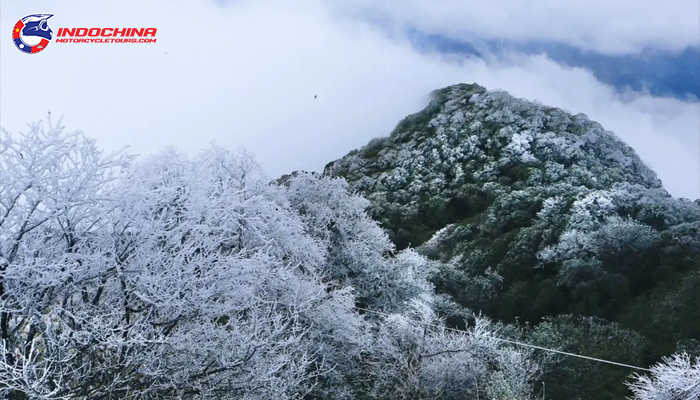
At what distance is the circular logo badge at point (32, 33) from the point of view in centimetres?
1181

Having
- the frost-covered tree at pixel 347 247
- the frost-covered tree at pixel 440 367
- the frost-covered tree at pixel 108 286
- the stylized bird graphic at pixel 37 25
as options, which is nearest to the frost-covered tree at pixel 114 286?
the frost-covered tree at pixel 108 286

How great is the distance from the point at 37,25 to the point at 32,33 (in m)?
0.24

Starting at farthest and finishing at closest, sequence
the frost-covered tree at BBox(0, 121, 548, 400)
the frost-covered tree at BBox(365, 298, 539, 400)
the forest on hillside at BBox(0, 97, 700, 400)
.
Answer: the frost-covered tree at BBox(365, 298, 539, 400) < the forest on hillside at BBox(0, 97, 700, 400) < the frost-covered tree at BBox(0, 121, 548, 400)

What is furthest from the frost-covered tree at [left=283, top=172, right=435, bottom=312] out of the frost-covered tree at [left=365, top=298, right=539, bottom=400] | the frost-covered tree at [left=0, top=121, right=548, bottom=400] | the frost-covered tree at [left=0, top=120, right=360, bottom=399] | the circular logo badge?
the frost-covered tree at [left=0, top=120, right=360, bottom=399]

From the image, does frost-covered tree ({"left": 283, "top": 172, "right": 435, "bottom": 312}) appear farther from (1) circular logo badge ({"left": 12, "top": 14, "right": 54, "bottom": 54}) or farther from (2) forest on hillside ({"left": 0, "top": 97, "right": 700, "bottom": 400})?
(1) circular logo badge ({"left": 12, "top": 14, "right": 54, "bottom": 54})

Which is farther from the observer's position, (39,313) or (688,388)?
(688,388)

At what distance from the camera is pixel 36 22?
11.9m

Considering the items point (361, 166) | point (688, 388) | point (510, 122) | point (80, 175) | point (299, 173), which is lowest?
point (688, 388)

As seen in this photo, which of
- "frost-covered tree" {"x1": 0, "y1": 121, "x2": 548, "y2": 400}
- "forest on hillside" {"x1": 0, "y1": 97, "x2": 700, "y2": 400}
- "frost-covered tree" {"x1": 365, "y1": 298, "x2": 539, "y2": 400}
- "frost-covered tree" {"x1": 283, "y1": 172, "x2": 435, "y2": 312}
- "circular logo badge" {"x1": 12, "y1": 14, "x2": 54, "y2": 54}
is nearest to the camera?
"frost-covered tree" {"x1": 0, "y1": 121, "x2": 548, "y2": 400}

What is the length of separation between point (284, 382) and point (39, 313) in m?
3.97

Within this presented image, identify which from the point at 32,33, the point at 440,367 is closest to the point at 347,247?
the point at 440,367

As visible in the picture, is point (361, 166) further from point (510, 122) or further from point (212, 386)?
point (212, 386)

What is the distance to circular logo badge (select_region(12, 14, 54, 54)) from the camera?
1181 centimetres

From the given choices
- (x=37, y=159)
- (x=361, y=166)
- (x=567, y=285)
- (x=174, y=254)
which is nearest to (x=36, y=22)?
(x=37, y=159)
